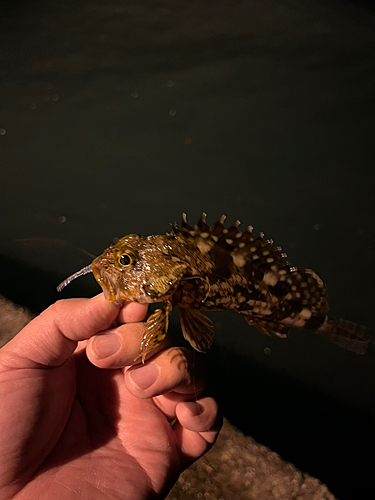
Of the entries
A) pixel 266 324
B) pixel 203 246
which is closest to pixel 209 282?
pixel 203 246

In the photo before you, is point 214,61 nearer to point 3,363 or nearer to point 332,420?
point 3,363

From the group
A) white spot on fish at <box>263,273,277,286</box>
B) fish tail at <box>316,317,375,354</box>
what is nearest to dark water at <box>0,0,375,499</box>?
fish tail at <box>316,317,375,354</box>

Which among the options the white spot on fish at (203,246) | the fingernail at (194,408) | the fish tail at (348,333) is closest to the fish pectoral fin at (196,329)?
the white spot on fish at (203,246)

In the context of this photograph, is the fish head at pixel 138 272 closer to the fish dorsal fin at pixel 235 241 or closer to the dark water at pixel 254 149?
the fish dorsal fin at pixel 235 241

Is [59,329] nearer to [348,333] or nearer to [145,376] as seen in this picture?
[145,376]

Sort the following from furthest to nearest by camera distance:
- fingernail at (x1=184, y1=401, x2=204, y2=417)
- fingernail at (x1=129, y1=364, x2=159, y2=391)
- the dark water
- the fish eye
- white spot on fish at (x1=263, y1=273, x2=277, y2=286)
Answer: the dark water → fingernail at (x1=184, y1=401, x2=204, y2=417) → fingernail at (x1=129, y1=364, x2=159, y2=391) → white spot on fish at (x1=263, y1=273, x2=277, y2=286) → the fish eye

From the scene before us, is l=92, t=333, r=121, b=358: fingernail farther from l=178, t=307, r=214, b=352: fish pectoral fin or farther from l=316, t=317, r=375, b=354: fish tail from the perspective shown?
l=316, t=317, r=375, b=354: fish tail
